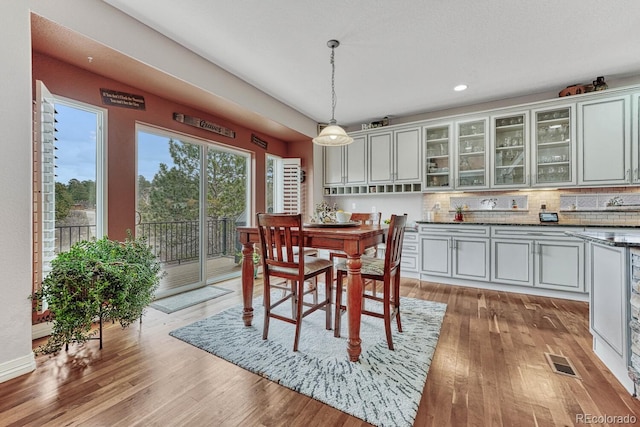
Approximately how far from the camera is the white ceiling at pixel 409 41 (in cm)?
227

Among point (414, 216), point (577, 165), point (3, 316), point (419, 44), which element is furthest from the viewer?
point (414, 216)

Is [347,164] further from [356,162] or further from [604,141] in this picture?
[604,141]

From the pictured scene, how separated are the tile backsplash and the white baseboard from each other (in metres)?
4.81

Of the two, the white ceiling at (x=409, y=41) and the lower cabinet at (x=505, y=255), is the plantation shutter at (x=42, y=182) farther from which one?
the lower cabinet at (x=505, y=255)

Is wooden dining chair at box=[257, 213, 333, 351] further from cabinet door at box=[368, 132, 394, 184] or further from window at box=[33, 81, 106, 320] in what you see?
cabinet door at box=[368, 132, 394, 184]

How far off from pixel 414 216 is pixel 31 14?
4.93 metres

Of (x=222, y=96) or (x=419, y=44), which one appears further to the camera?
(x=222, y=96)

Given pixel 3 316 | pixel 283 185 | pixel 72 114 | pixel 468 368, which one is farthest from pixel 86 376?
pixel 283 185

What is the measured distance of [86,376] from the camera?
5.87 feet

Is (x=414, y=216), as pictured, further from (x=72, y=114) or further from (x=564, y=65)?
(x=72, y=114)

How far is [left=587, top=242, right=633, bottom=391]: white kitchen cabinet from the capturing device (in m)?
1.65

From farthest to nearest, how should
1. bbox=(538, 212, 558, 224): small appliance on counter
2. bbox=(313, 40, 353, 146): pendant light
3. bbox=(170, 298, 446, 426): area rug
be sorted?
bbox=(538, 212, 558, 224): small appliance on counter, bbox=(313, 40, 353, 146): pendant light, bbox=(170, 298, 446, 426): area rug

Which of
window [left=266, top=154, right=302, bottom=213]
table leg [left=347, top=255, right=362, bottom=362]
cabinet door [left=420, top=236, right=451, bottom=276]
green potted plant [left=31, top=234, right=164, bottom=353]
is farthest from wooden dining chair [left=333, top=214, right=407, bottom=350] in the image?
window [left=266, top=154, right=302, bottom=213]

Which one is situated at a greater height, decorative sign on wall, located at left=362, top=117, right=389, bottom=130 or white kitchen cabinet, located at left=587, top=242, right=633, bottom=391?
decorative sign on wall, located at left=362, top=117, right=389, bottom=130
